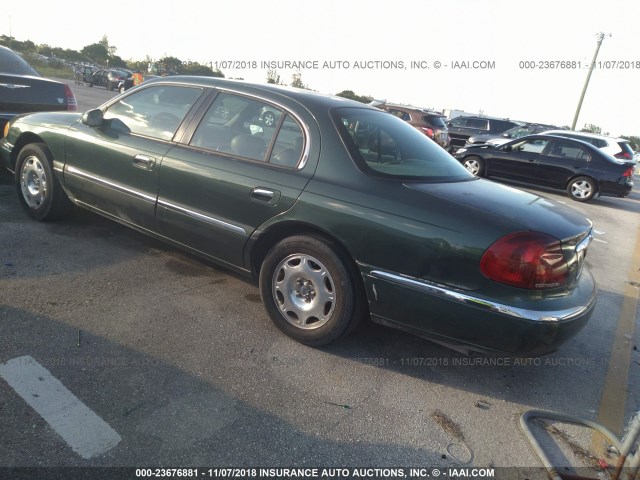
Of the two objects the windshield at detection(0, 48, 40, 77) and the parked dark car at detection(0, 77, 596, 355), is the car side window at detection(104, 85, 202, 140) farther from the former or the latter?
the windshield at detection(0, 48, 40, 77)

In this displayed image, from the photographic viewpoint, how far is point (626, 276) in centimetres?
568

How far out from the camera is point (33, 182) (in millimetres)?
4703

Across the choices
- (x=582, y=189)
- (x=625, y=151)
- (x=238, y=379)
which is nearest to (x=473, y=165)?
(x=582, y=189)

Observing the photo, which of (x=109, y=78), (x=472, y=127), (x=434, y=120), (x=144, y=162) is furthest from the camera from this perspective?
(x=109, y=78)

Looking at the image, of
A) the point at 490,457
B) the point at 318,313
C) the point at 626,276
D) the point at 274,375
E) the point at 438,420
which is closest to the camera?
the point at 490,457

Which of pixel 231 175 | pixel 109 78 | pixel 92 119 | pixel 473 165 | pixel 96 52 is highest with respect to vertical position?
pixel 96 52

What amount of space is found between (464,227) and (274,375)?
1.35 metres

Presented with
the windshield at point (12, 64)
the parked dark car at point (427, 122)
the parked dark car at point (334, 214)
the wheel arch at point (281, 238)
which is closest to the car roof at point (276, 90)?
the parked dark car at point (334, 214)

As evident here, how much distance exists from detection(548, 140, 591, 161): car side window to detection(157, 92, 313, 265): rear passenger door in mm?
10416

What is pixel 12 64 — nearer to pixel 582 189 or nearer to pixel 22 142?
pixel 22 142

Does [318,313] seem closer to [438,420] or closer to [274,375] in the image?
[274,375]

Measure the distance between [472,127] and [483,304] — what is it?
17.1 metres

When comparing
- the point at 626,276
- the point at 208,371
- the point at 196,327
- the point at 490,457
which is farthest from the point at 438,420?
the point at 626,276

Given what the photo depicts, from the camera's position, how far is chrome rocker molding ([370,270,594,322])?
2.53 meters
